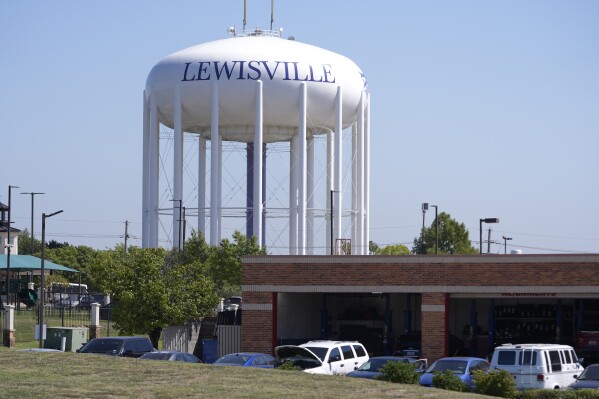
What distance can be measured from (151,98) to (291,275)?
29.3m

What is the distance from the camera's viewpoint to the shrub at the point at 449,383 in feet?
115

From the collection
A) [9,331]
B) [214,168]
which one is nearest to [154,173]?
[214,168]

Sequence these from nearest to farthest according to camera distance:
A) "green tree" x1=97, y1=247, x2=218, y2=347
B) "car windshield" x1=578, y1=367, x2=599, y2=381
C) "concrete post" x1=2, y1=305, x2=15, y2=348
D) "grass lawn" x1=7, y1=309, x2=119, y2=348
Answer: "car windshield" x1=578, y1=367, x2=599, y2=381 < "green tree" x1=97, y1=247, x2=218, y2=347 < "concrete post" x1=2, y1=305, x2=15, y2=348 < "grass lawn" x1=7, y1=309, x2=119, y2=348

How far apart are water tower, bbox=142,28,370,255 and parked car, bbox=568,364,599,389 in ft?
118

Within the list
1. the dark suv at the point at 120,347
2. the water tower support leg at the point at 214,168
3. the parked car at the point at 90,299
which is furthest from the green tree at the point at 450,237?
the dark suv at the point at 120,347

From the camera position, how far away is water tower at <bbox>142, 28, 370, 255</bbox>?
246ft

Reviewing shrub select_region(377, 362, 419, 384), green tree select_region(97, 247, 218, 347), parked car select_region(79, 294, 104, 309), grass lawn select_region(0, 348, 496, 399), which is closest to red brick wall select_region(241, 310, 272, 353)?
green tree select_region(97, 247, 218, 347)

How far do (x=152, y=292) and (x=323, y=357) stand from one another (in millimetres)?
17749

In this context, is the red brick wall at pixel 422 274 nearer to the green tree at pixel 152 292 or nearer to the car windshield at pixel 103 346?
the green tree at pixel 152 292

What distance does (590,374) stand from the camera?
1478 inches

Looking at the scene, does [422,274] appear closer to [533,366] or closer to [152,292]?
[533,366]

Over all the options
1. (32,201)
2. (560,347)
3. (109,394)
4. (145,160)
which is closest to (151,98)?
(145,160)

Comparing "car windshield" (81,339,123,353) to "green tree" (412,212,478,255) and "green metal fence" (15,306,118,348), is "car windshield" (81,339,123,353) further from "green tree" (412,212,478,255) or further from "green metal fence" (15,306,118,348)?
"green tree" (412,212,478,255)

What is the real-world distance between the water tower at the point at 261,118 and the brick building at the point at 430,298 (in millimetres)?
15646
